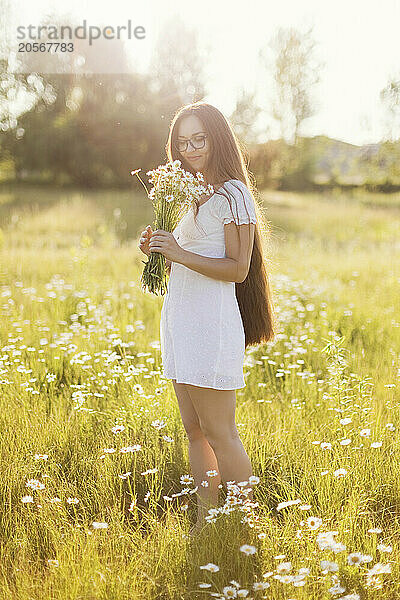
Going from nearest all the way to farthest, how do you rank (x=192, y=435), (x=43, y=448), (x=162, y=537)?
(x=162, y=537)
(x=192, y=435)
(x=43, y=448)

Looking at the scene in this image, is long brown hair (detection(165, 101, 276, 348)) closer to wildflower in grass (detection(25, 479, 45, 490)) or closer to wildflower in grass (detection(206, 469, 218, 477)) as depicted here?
wildflower in grass (detection(206, 469, 218, 477))

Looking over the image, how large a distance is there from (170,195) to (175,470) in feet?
4.95

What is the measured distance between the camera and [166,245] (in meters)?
2.76

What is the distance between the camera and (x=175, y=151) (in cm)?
302

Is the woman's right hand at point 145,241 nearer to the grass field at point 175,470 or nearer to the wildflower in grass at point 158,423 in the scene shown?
the grass field at point 175,470

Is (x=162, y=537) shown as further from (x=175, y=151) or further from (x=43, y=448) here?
(x=175, y=151)

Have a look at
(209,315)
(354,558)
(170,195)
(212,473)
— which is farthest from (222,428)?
(170,195)

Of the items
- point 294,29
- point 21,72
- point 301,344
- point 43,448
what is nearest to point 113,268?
point 301,344

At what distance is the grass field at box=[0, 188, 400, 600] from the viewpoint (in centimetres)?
250

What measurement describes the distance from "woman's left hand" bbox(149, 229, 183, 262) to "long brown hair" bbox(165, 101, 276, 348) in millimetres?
289

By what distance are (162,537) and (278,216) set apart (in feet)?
66.3

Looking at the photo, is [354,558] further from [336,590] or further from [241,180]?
[241,180]

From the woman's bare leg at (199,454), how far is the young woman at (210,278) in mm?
27

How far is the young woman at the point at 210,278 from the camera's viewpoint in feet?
9.12
